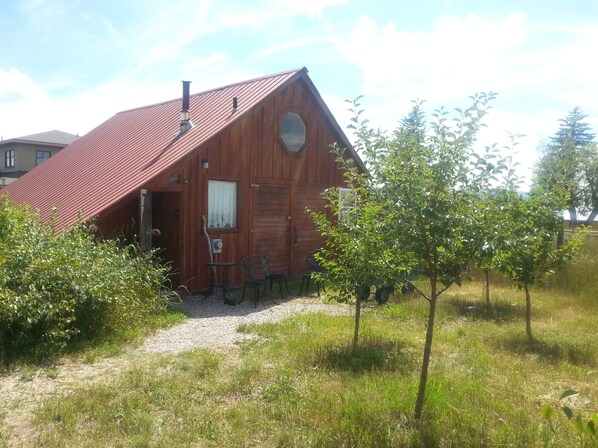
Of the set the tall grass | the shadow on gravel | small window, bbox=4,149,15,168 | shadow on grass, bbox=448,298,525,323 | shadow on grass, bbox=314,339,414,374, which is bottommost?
the shadow on gravel

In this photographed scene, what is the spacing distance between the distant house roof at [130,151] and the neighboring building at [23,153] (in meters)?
21.4

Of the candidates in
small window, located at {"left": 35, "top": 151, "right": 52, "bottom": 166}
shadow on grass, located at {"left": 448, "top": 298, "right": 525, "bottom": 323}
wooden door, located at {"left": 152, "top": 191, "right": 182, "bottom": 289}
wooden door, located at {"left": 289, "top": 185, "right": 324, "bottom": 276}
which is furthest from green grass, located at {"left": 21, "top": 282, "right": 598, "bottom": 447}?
small window, located at {"left": 35, "top": 151, "right": 52, "bottom": 166}

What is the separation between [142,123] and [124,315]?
30.9 ft

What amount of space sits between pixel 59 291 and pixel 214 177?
5.19 meters

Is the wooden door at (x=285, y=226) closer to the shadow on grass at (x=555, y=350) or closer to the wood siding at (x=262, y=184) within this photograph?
the wood siding at (x=262, y=184)

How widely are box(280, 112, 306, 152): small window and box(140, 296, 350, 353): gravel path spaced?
4504mm

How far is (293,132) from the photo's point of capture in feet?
45.0

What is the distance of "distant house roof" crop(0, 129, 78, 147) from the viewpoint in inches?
1436

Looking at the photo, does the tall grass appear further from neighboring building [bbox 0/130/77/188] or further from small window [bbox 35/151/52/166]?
small window [bbox 35/151/52/166]

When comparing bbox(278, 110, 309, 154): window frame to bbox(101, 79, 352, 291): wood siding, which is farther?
bbox(278, 110, 309, 154): window frame

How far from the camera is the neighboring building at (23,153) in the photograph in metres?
36.4

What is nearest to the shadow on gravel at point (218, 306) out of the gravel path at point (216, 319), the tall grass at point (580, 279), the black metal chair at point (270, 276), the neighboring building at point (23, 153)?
the gravel path at point (216, 319)

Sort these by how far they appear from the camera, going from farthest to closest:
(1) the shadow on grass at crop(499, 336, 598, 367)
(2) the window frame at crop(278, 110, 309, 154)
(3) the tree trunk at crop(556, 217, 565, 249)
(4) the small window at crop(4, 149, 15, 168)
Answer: (4) the small window at crop(4, 149, 15, 168), (2) the window frame at crop(278, 110, 309, 154), (3) the tree trunk at crop(556, 217, 565, 249), (1) the shadow on grass at crop(499, 336, 598, 367)

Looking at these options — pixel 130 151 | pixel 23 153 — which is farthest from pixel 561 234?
pixel 23 153
